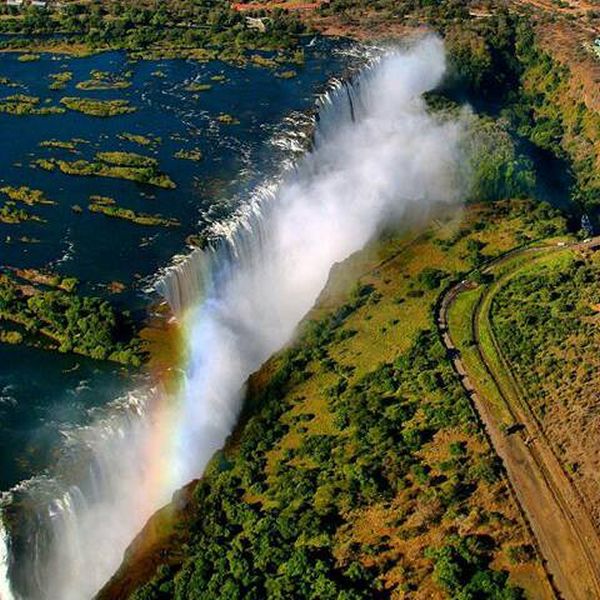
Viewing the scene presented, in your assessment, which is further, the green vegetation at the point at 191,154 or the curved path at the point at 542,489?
the green vegetation at the point at 191,154

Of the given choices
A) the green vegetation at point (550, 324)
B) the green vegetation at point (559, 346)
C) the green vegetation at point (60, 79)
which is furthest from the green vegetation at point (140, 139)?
the green vegetation at point (550, 324)

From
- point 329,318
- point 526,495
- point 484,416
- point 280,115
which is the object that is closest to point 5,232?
point 329,318

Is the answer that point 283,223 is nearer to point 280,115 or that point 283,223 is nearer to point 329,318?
point 329,318

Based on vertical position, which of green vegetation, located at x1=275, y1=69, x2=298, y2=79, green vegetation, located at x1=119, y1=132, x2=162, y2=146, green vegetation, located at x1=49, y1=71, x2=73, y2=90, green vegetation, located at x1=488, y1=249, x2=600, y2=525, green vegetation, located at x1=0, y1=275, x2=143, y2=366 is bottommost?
green vegetation, located at x1=488, y1=249, x2=600, y2=525

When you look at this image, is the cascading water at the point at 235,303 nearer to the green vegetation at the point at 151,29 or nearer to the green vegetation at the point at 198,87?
the green vegetation at the point at 198,87

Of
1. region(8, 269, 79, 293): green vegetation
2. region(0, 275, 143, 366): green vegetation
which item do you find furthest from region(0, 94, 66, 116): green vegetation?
region(0, 275, 143, 366): green vegetation

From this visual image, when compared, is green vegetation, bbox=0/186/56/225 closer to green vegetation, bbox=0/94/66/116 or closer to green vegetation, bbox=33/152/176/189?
green vegetation, bbox=33/152/176/189
